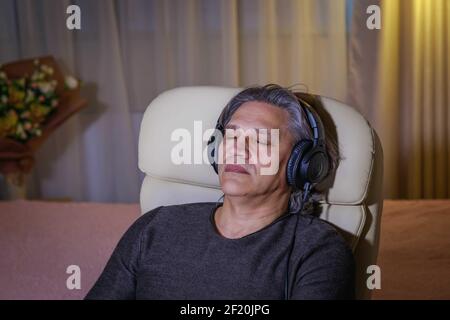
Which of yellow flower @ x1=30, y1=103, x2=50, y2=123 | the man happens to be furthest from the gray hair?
yellow flower @ x1=30, y1=103, x2=50, y2=123

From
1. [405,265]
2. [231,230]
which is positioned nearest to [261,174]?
[231,230]

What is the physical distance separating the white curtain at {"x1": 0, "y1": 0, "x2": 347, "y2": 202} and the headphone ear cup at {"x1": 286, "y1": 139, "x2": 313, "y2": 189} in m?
1.73

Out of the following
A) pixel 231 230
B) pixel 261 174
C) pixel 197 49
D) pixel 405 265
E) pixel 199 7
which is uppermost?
pixel 199 7

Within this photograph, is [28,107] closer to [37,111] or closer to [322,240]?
[37,111]

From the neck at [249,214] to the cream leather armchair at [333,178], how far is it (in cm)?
11

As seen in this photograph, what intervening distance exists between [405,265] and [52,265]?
38.3 inches

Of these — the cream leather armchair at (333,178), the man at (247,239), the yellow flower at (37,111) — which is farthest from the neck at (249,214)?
the yellow flower at (37,111)

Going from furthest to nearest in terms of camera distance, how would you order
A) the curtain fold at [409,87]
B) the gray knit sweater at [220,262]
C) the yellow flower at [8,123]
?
the curtain fold at [409,87] → the yellow flower at [8,123] → the gray knit sweater at [220,262]

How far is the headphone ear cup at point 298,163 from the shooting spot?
3.72 ft

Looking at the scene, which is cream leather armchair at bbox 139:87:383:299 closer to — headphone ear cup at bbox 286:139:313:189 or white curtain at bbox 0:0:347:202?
headphone ear cup at bbox 286:139:313:189

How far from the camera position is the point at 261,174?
1.16m

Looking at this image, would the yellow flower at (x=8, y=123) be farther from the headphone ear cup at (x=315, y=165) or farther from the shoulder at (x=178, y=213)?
the headphone ear cup at (x=315, y=165)

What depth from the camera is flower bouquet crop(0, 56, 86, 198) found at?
8.50 feet
